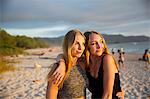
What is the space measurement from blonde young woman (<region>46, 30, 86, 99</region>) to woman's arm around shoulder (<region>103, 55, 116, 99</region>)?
59 millimetres

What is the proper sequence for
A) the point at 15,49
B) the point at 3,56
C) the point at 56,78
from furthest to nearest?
the point at 15,49 → the point at 3,56 → the point at 56,78

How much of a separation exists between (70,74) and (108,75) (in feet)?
0.29

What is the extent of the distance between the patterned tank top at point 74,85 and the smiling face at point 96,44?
58mm

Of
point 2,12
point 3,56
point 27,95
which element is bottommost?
point 27,95

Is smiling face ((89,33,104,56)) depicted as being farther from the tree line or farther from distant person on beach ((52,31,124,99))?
the tree line

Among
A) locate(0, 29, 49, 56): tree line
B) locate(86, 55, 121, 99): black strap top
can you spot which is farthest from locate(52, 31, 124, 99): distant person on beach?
locate(0, 29, 49, 56): tree line

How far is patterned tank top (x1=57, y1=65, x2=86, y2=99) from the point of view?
2.37ft

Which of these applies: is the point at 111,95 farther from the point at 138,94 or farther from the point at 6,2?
the point at 138,94

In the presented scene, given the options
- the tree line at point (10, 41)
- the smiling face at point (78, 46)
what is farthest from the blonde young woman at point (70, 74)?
the tree line at point (10, 41)

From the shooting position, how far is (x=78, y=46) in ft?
2.37

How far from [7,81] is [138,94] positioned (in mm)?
1356

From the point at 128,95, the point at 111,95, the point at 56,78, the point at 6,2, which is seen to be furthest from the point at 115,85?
the point at 128,95

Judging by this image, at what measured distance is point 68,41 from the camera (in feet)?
2.32

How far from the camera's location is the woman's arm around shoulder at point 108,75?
2.35 feet
